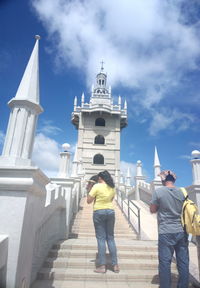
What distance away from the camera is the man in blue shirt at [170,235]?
9.01ft

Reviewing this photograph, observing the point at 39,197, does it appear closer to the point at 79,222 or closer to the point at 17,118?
the point at 17,118

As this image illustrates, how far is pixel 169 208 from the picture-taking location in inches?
115

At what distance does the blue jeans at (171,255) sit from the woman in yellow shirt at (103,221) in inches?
45.1

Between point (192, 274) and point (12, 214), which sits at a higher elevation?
point (12, 214)

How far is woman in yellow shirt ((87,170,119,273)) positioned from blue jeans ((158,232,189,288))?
1145 mm

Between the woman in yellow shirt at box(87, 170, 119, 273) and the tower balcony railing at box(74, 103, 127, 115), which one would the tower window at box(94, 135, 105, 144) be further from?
the woman in yellow shirt at box(87, 170, 119, 273)

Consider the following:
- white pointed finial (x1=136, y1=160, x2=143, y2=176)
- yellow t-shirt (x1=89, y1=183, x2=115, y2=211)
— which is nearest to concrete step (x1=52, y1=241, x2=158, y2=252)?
yellow t-shirt (x1=89, y1=183, x2=115, y2=211)

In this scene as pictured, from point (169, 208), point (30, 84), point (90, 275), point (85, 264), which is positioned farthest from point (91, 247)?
point (30, 84)

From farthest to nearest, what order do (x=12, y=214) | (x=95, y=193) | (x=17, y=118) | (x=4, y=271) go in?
(x=95, y=193) → (x=17, y=118) → (x=12, y=214) → (x=4, y=271)

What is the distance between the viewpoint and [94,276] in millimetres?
3512

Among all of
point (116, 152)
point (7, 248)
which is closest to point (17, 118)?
point (7, 248)

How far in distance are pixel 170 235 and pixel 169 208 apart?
371 millimetres

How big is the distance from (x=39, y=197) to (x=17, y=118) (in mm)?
1212

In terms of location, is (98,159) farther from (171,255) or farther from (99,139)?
(171,255)
